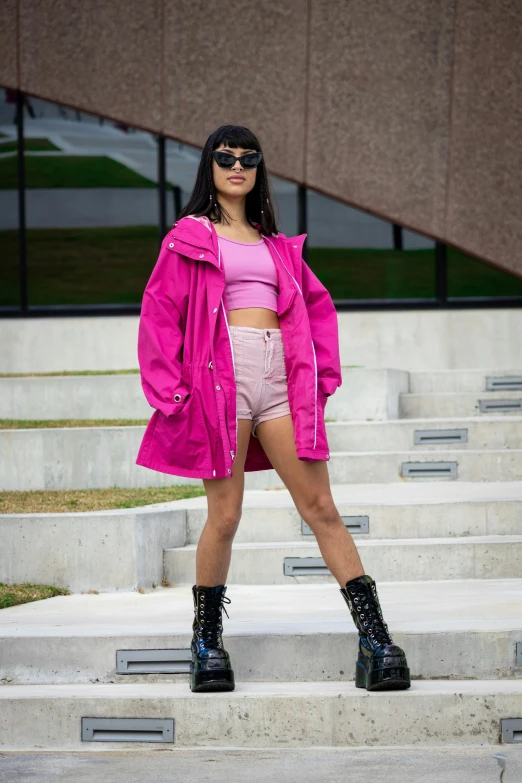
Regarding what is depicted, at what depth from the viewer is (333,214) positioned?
500 inches

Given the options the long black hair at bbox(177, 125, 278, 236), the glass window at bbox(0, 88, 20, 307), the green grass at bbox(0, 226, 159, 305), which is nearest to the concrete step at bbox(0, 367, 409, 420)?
the green grass at bbox(0, 226, 159, 305)

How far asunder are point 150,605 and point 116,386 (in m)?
3.84

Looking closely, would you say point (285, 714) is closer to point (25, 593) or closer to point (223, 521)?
point (223, 521)

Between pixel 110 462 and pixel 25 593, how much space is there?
2.11 metres

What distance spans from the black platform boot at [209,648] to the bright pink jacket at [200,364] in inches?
18.6

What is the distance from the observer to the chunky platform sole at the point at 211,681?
3.99m

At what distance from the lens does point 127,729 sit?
395 cm

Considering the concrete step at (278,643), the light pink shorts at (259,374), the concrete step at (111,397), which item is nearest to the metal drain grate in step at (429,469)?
the concrete step at (111,397)

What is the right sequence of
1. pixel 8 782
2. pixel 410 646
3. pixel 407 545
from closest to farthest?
pixel 8 782, pixel 410 646, pixel 407 545

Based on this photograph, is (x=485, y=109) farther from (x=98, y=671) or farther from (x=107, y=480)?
(x=98, y=671)

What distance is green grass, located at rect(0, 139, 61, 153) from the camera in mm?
13023

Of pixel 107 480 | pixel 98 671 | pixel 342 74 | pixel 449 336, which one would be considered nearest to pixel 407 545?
pixel 98 671

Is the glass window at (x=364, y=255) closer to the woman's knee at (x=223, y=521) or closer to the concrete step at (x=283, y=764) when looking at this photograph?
the woman's knee at (x=223, y=521)

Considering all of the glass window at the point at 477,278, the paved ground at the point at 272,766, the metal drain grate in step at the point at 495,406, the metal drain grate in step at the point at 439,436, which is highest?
the glass window at the point at 477,278
